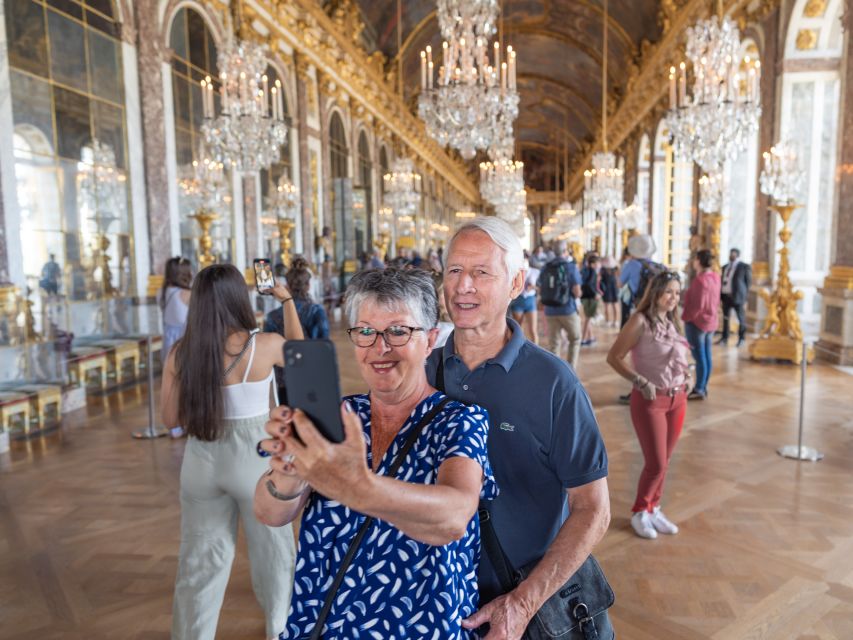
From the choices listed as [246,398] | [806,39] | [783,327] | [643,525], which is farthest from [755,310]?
[246,398]

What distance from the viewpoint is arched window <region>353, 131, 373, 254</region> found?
20312 mm

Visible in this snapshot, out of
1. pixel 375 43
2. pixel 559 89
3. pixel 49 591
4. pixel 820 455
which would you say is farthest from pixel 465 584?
pixel 559 89

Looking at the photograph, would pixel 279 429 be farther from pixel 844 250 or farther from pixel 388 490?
pixel 844 250

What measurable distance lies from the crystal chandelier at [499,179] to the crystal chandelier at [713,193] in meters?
5.65

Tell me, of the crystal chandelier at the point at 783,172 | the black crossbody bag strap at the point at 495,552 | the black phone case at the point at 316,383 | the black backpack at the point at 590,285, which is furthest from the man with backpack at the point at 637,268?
the black phone case at the point at 316,383

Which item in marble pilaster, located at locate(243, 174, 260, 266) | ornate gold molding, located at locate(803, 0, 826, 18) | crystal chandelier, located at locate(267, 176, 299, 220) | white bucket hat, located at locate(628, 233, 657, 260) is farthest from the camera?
crystal chandelier, located at locate(267, 176, 299, 220)

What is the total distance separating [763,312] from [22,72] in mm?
11733

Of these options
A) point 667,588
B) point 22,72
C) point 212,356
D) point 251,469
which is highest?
point 22,72

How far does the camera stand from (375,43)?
74.0 ft

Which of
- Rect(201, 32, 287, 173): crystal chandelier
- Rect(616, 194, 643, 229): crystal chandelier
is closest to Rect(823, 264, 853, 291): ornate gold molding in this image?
Rect(201, 32, 287, 173): crystal chandelier

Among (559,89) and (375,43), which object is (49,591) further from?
(559,89)

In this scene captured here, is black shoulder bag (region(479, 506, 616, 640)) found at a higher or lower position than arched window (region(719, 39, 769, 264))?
lower

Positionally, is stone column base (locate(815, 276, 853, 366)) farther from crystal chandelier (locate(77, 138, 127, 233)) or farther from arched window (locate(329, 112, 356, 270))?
arched window (locate(329, 112, 356, 270))

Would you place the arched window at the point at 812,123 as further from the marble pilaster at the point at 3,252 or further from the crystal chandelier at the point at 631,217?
the marble pilaster at the point at 3,252
